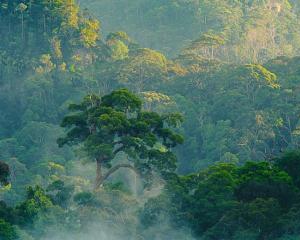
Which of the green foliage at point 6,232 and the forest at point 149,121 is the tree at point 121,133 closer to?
the forest at point 149,121

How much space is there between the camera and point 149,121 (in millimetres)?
42406

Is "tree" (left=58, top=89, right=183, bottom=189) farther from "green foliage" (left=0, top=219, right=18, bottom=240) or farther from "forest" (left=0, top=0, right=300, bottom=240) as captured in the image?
"green foliage" (left=0, top=219, right=18, bottom=240)

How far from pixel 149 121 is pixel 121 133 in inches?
41.7

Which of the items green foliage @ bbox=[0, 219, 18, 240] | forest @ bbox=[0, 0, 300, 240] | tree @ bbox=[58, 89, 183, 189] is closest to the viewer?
green foliage @ bbox=[0, 219, 18, 240]

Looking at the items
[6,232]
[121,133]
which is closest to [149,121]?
[121,133]

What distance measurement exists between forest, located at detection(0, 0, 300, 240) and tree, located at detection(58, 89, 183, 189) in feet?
0.16

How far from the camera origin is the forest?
128 feet

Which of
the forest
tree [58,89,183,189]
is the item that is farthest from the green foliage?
tree [58,89,183,189]

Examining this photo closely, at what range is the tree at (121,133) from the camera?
137 feet

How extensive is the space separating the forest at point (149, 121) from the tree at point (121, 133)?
0.16 ft

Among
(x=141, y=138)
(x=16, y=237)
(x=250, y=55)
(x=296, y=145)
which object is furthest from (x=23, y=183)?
(x=250, y=55)

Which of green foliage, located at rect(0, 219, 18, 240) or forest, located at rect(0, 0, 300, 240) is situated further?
forest, located at rect(0, 0, 300, 240)

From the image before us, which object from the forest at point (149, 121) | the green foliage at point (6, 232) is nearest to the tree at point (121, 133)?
the forest at point (149, 121)

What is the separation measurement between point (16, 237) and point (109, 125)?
6650 millimetres
